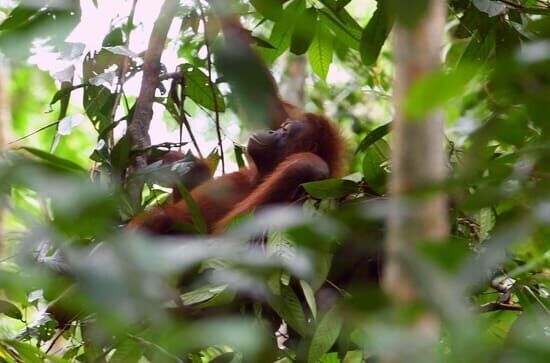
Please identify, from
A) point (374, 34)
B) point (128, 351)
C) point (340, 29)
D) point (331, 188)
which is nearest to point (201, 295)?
point (128, 351)

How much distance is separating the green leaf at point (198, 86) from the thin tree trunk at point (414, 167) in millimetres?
2091

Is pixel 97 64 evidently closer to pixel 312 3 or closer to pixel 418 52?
pixel 312 3

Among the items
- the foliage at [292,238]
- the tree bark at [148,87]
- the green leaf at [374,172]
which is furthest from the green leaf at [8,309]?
the green leaf at [374,172]

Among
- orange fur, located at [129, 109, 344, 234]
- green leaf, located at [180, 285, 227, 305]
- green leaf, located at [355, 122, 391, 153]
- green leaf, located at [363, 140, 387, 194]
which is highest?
green leaf, located at [355, 122, 391, 153]

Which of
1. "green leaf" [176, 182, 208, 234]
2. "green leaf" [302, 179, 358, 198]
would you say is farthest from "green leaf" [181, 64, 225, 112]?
"green leaf" [176, 182, 208, 234]

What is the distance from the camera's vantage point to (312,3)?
2930mm

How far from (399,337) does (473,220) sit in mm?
1781

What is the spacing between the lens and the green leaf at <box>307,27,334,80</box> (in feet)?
10.8

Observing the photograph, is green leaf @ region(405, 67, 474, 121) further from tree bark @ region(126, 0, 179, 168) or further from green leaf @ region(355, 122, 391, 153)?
tree bark @ region(126, 0, 179, 168)

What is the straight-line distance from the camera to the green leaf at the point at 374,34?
269 centimetres

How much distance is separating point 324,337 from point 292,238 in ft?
3.82

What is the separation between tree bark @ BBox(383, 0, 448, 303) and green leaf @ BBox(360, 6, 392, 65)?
5.32ft

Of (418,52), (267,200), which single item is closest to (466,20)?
(267,200)

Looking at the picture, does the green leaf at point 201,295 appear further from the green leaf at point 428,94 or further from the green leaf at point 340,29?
the green leaf at point 428,94
